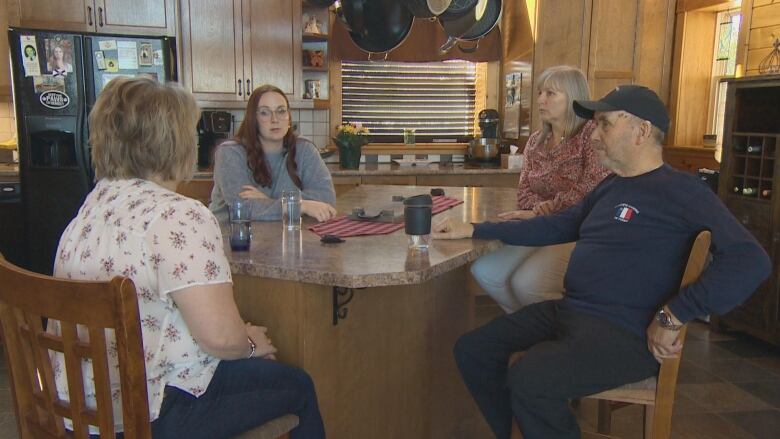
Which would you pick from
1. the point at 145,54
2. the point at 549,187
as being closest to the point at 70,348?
the point at 549,187

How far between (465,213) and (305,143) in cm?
77

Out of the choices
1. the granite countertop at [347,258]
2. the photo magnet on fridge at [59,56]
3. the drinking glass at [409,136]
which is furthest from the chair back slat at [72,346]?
the drinking glass at [409,136]

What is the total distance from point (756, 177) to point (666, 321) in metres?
2.45

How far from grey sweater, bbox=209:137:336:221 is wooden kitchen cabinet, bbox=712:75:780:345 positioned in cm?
241

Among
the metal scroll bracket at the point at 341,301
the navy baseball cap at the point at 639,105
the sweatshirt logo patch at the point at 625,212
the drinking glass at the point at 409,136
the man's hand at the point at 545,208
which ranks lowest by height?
the metal scroll bracket at the point at 341,301

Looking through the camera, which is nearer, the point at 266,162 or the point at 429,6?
the point at 429,6

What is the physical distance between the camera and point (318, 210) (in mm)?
2434

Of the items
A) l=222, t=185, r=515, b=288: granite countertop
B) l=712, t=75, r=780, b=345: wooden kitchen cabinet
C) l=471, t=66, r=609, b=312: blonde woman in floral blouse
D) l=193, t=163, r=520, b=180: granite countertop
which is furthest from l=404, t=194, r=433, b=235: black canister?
l=193, t=163, r=520, b=180: granite countertop

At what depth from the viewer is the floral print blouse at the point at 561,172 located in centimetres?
250

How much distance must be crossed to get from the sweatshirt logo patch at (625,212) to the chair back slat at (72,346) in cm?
129

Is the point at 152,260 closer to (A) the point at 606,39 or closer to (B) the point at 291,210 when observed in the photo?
(B) the point at 291,210

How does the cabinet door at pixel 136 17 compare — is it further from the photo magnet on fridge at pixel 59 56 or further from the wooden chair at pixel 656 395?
the wooden chair at pixel 656 395

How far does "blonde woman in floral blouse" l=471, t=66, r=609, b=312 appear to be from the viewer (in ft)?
7.72

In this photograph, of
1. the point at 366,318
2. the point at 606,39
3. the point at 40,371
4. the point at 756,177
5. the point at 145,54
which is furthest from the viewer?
the point at 606,39
